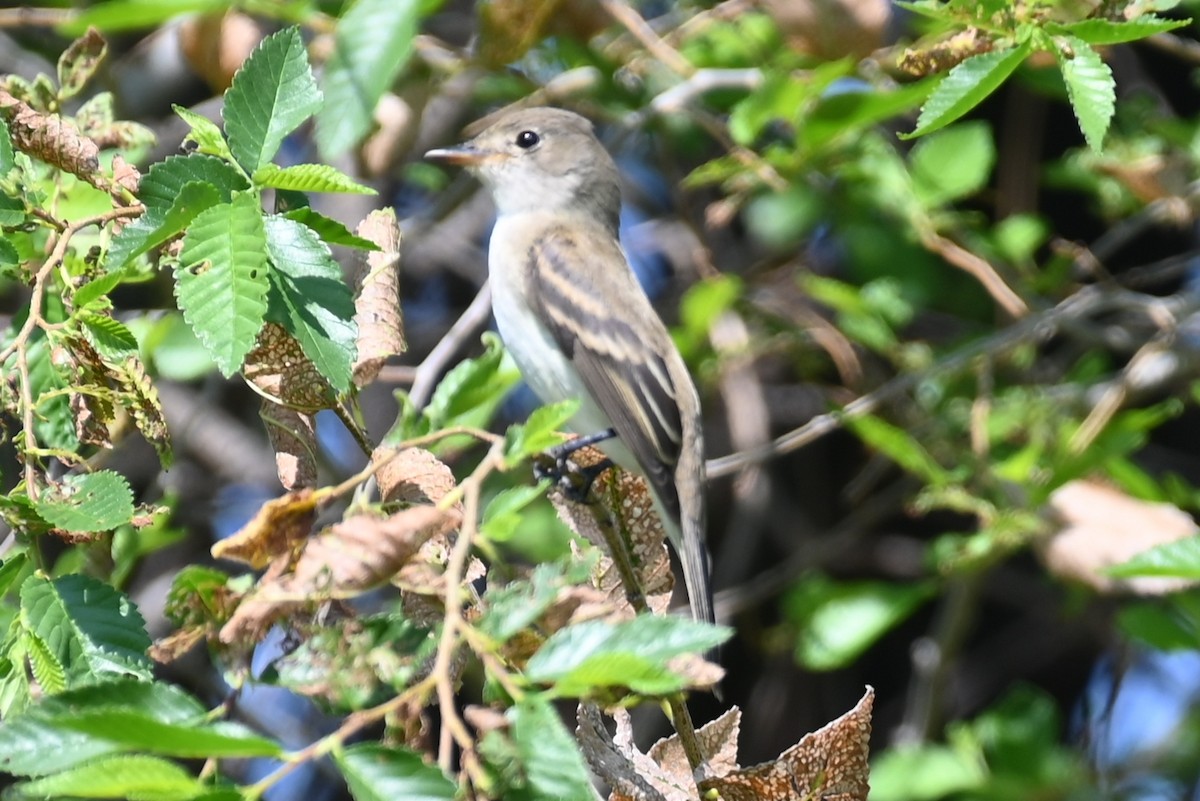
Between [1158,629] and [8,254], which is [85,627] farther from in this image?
[1158,629]

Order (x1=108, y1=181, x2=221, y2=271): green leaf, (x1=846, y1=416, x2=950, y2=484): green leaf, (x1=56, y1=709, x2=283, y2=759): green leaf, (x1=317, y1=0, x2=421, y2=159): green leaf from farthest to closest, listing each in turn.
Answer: (x1=846, y1=416, x2=950, y2=484): green leaf → (x1=317, y1=0, x2=421, y2=159): green leaf → (x1=108, y1=181, x2=221, y2=271): green leaf → (x1=56, y1=709, x2=283, y2=759): green leaf

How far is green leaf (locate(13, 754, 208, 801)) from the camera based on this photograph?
1.38 metres

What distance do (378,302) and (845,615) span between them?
266cm

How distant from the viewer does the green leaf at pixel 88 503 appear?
182 centimetres

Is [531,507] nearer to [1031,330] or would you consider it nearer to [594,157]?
[594,157]

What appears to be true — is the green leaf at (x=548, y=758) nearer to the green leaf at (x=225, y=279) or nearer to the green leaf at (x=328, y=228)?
the green leaf at (x=225, y=279)

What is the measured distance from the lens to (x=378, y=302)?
226cm

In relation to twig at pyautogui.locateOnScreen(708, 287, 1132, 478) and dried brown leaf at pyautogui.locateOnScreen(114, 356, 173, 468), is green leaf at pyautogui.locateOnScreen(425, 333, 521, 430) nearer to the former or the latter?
dried brown leaf at pyautogui.locateOnScreen(114, 356, 173, 468)

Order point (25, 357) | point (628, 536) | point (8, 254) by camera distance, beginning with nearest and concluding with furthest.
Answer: point (25, 357), point (8, 254), point (628, 536)

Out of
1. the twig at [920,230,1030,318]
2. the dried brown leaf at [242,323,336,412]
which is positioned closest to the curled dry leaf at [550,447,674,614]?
the dried brown leaf at [242,323,336,412]

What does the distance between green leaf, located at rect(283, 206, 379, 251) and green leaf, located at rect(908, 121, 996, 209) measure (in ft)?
9.19

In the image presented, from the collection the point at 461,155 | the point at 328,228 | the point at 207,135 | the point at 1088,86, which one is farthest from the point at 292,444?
the point at 461,155

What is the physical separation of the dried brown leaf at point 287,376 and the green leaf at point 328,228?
0.51 ft

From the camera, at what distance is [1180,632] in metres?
3.90
